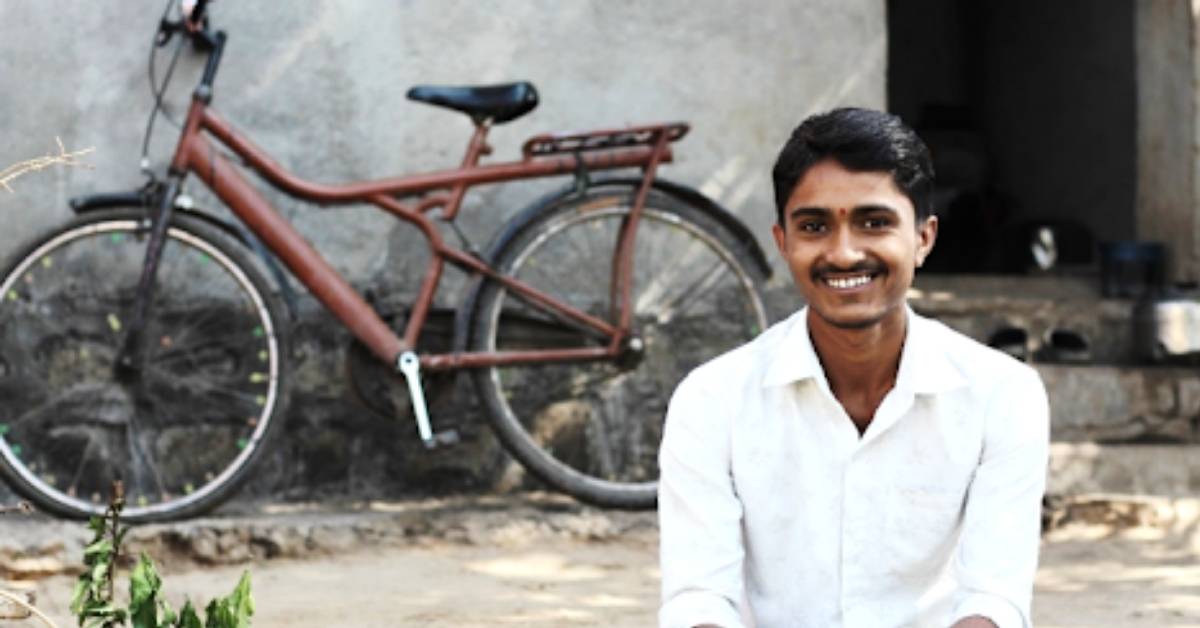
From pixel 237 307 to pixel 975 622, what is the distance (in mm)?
3335

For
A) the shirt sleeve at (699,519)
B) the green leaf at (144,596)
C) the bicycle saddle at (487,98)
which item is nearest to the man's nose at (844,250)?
the shirt sleeve at (699,519)

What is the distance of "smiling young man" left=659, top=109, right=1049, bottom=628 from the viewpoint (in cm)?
251

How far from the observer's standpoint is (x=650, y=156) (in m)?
5.46

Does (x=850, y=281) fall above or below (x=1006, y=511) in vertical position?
above

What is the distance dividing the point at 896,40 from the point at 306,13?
5.03 meters

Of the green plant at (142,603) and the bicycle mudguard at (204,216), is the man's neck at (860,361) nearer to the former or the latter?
the green plant at (142,603)

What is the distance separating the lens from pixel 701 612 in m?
2.52

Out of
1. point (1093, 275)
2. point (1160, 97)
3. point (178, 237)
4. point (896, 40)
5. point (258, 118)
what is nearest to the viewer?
point (178, 237)

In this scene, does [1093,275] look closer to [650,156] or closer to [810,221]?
[650,156]

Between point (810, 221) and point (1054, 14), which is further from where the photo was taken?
point (1054, 14)

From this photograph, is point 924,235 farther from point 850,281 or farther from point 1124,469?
point 1124,469

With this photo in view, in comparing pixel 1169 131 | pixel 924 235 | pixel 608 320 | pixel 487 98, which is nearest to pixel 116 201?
pixel 487 98

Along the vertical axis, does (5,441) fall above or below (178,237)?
below

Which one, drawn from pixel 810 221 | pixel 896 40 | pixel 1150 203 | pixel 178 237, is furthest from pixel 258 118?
pixel 896 40
